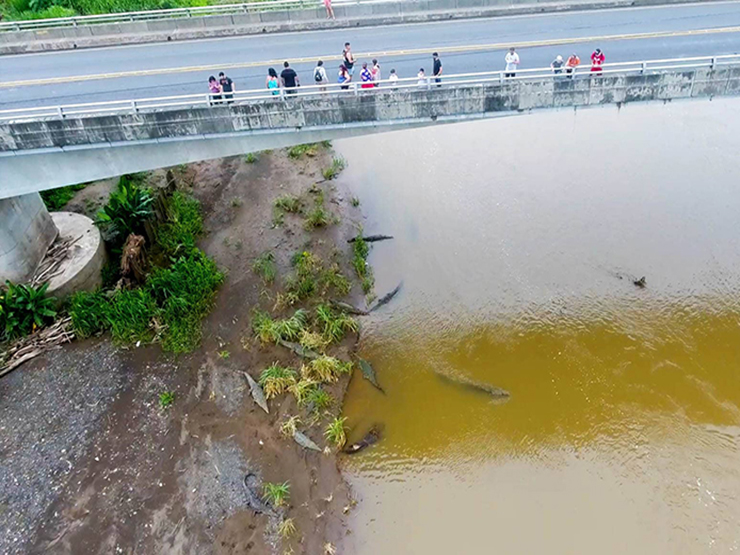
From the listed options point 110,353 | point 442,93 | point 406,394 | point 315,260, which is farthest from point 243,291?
point 442,93

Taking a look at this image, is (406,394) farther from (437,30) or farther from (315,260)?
(437,30)

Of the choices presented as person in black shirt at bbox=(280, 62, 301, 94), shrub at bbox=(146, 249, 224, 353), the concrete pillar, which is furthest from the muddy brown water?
the concrete pillar

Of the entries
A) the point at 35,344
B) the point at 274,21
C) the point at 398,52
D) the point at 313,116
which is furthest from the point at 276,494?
the point at 274,21

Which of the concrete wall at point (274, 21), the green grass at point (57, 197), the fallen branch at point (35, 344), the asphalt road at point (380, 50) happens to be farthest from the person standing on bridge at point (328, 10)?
the fallen branch at point (35, 344)

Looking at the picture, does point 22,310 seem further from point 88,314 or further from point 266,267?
point 266,267

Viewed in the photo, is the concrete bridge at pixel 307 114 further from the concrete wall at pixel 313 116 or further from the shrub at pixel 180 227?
the shrub at pixel 180 227
